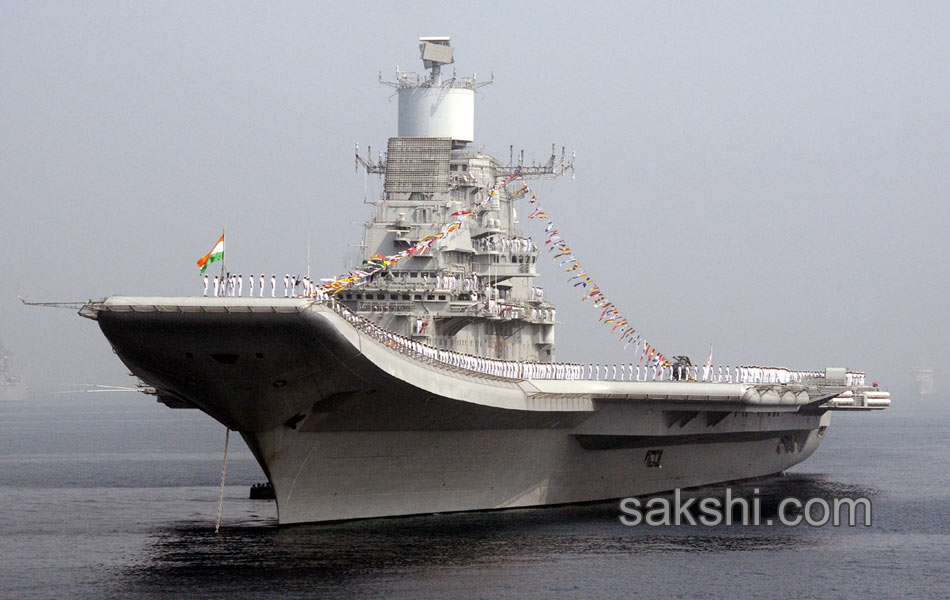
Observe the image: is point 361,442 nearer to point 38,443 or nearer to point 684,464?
point 684,464

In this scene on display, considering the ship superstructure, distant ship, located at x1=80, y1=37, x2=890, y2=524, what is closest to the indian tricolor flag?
distant ship, located at x1=80, y1=37, x2=890, y2=524

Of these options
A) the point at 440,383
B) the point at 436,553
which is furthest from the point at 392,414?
the point at 436,553

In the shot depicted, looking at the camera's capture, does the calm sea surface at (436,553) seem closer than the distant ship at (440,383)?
Yes

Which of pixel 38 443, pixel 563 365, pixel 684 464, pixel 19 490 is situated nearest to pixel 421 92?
pixel 563 365

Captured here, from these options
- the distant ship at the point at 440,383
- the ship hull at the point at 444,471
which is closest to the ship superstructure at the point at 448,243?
Result: the distant ship at the point at 440,383

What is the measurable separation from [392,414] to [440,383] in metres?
1.10

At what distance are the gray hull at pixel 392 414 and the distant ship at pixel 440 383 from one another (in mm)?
41

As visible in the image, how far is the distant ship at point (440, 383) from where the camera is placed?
22578 mm

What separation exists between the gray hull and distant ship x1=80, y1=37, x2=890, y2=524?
0.04 m

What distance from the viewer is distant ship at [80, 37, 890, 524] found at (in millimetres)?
22578

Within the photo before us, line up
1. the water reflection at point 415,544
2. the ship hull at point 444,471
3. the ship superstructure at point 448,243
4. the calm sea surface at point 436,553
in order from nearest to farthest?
1. the calm sea surface at point 436,553
2. the water reflection at point 415,544
3. the ship hull at point 444,471
4. the ship superstructure at point 448,243

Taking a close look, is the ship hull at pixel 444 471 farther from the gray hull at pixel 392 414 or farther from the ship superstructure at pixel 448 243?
the ship superstructure at pixel 448 243

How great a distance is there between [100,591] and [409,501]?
8.44 m

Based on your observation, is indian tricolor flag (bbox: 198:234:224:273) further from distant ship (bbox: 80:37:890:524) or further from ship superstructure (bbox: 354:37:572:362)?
ship superstructure (bbox: 354:37:572:362)
